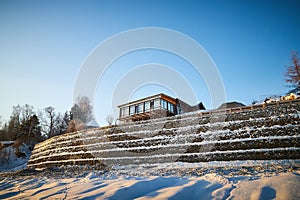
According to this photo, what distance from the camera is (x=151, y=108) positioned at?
25.7 meters

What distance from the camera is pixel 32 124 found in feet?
132

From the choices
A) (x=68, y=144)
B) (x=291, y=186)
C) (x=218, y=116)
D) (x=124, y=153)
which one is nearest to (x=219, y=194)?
(x=291, y=186)

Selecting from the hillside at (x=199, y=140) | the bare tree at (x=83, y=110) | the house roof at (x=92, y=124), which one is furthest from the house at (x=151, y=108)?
the bare tree at (x=83, y=110)

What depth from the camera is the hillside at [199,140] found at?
941 centimetres

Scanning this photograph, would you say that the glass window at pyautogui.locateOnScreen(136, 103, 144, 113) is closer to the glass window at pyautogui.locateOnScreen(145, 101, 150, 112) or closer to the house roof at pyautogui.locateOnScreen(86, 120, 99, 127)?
the glass window at pyautogui.locateOnScreen(145, 101, 150, 112)

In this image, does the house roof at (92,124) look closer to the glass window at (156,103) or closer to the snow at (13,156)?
the snow at (13,156)

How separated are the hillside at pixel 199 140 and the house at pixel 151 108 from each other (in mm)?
9488

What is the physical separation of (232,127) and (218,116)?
4.97 ft

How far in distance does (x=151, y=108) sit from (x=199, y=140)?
1457 cm

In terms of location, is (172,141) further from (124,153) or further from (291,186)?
(291,186)

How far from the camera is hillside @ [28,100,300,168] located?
9.41 meters

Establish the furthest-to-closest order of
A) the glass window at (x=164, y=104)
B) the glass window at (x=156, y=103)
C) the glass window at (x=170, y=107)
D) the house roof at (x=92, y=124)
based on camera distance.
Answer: the house roof at (x=92, y=124)
the glass window at (x=170, y=107)
the glass window at (x=164, y=104)
the glass window at (x=156, y=103)

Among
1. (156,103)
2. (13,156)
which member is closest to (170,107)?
(156,103)

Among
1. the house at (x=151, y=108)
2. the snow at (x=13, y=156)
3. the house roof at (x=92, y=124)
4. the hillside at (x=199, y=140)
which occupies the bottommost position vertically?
the snow at (x=13, y=156)
